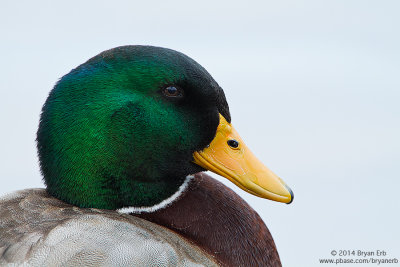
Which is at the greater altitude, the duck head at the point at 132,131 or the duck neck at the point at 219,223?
the duck head at the point at 132,131

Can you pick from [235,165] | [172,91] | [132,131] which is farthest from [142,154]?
[235,165]

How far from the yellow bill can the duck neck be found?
0.59ft

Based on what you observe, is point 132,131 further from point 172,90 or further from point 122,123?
point 172,90

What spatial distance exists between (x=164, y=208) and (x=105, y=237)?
521 millimetres

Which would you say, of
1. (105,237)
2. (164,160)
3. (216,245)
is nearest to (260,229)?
(216,245)

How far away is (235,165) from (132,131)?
1.53 feet

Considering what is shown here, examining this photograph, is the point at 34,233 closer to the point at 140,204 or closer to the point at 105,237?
the point at 105,237

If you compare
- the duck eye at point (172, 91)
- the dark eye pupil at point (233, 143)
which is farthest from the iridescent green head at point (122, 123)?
the dark eye pupil at point (233, 143)

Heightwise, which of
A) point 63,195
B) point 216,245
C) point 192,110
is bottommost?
point 216,245

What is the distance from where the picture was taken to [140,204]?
3.41 m

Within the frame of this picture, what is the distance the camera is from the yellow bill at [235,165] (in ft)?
11.1

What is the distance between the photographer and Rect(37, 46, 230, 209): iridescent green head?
10.7 ft

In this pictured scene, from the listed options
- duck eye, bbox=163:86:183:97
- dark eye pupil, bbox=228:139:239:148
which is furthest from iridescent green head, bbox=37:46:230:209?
dark eye pupil, bbox=228:139:239:148

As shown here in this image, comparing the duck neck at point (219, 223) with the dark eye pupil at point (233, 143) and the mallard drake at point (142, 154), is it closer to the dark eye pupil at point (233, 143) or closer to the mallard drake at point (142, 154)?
the mallard drake at point (142, 154)
